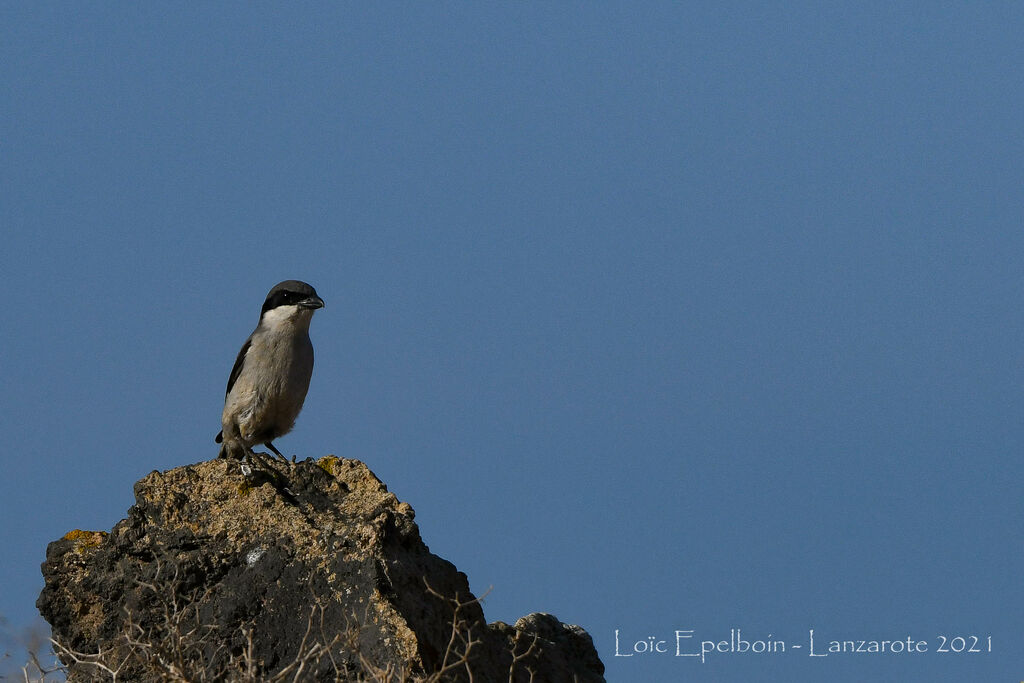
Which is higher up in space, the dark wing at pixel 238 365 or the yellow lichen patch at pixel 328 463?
the dark wing at pixel 238 365

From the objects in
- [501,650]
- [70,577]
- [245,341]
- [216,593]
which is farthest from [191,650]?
[245,341]

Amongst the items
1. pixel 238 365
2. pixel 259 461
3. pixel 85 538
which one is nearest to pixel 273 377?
pixel 238 365

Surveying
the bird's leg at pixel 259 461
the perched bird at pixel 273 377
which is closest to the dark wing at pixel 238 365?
the perched bird at pixel 273 377

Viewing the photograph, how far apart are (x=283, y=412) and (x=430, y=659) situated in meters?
3.81

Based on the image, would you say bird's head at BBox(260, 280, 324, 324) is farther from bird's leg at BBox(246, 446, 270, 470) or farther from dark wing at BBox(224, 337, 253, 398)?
bird's leg at BBox(246, 446, 270, 470)

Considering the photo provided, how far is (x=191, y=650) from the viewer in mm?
6641

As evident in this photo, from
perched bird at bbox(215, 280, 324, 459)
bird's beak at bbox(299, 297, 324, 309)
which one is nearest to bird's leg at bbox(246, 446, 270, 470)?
perched bird at bbox(215, 280, 324, 459)

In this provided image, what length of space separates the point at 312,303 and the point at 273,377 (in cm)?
76

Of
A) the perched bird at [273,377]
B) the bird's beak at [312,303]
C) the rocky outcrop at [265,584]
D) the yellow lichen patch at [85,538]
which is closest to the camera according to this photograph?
the rocky outcrop at [265,584]

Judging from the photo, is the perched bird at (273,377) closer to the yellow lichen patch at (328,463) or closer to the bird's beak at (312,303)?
the bird's beak at (312,303)

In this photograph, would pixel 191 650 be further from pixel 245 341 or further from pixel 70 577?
pixel 245 341

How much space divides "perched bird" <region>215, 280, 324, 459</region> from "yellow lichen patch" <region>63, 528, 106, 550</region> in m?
2.32

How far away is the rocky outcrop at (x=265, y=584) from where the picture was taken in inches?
253

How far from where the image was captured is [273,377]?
964 cm
